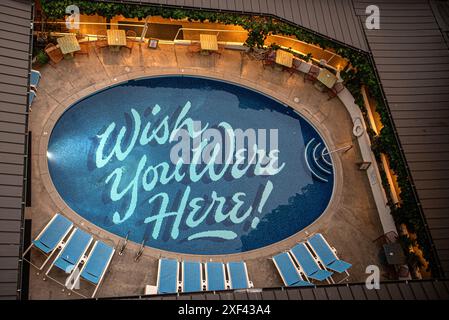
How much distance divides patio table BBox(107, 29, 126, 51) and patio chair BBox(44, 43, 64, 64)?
2.45 meters

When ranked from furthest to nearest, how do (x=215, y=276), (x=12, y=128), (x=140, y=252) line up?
(x=140, y=252) < (x=215, y=276) < (x=12, y=128)

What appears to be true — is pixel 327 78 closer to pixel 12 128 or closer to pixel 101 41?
pixel 101 41

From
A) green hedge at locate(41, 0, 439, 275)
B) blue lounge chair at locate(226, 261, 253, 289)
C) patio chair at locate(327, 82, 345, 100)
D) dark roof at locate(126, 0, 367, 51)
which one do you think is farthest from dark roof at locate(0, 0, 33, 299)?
patio chair at locate(327, 82, 345, 100)

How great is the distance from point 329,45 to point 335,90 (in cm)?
261

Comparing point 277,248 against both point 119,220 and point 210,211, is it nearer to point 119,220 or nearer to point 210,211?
point 210,211

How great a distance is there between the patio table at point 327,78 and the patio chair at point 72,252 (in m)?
13.7

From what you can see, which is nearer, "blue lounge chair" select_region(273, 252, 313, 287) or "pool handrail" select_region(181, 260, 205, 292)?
"pool handrail" select_region(181, 260, 205, 292)

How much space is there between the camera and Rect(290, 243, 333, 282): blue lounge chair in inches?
822

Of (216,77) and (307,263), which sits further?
(216,77)

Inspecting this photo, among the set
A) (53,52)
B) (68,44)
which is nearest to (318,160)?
(68,44)

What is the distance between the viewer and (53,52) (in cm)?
2473

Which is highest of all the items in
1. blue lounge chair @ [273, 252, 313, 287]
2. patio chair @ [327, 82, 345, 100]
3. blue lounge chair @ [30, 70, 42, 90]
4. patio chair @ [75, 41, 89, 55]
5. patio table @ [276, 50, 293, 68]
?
patio chair @ [75, 41, 89, 55]

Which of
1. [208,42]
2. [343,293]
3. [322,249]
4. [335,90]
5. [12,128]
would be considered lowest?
[343,293]

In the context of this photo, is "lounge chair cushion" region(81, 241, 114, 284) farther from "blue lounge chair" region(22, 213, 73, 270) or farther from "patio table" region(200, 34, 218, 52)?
"patio table" region(200, 34, 218, 52)
